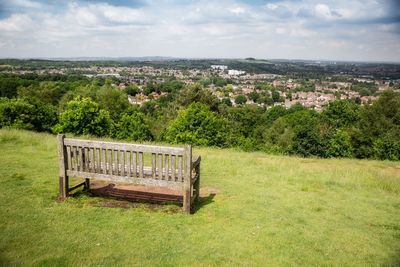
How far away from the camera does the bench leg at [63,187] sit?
Result: 7301 mm

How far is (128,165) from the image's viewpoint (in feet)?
22.9

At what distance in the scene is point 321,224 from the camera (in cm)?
667

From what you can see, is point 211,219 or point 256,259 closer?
point 256,259

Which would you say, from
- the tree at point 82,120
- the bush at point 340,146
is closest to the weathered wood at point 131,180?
the tree at point 82,120

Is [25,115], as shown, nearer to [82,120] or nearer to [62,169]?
[82,120]

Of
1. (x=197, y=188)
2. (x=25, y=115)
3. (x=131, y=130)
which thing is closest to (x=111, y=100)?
(x=131, y=130)

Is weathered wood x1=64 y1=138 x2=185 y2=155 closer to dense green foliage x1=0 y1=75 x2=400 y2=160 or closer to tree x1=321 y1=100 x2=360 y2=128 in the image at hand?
dense green foliage x1=0 y1=75 x2=400 y2=160

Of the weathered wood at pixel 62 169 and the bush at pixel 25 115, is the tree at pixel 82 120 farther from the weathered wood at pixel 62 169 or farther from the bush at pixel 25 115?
the weathered wood at pixel 62 169

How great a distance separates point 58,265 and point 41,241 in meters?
0.93

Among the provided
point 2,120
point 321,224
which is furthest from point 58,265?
point 2,120

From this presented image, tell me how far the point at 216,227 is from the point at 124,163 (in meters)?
2.44

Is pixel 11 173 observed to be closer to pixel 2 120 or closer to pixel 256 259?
pixel 256 259

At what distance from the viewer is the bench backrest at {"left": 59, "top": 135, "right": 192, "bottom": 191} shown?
262 inches

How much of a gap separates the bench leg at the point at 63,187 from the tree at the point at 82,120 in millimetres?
21962
